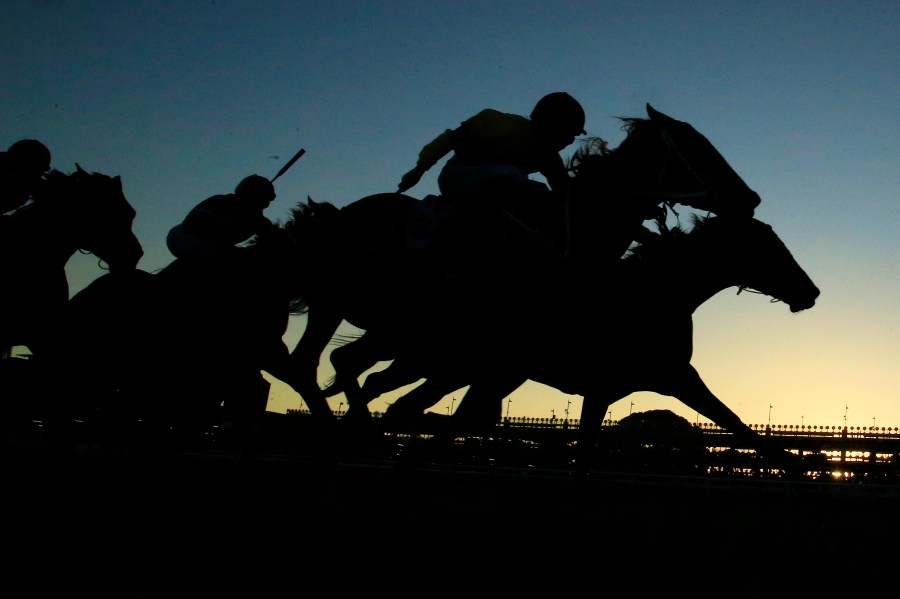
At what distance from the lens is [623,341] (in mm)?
8016

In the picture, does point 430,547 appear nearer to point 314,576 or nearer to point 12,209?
point 314,576

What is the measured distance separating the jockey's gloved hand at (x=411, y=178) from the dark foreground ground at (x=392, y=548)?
338 cm

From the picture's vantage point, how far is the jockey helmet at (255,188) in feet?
34.2

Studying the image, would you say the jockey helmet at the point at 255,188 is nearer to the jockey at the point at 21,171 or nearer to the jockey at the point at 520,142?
the jockey at the point at 21,171

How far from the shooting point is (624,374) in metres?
8.24

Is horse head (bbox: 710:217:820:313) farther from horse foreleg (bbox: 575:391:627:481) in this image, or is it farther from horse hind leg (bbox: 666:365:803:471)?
horse foreleg (bbox: 575:391:627:481)

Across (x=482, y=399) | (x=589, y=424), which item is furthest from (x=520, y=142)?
(x=589, y=424)

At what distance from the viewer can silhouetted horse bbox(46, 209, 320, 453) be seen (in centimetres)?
933

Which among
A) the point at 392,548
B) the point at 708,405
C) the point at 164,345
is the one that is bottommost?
the point at 392,548

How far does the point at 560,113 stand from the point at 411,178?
4.93ft

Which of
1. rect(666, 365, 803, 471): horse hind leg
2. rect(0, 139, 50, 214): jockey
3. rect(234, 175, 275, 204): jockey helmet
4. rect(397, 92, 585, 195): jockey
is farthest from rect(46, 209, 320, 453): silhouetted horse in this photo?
rect(666, 365, 803, 471): horse hind leg

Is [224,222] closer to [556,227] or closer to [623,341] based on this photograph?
[556,227]

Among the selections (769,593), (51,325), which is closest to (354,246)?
(51,325)

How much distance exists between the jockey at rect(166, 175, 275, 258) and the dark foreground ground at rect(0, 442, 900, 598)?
153 inches
